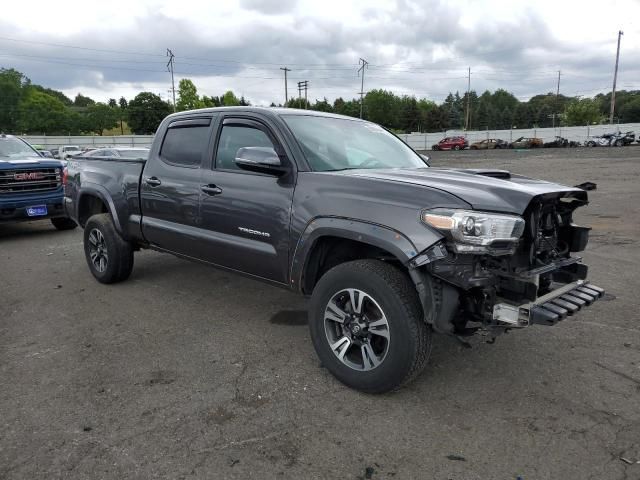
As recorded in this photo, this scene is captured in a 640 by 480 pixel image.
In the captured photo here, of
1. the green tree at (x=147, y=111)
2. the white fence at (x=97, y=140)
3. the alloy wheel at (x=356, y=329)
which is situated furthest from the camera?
the green tree at (x=147, y=111)

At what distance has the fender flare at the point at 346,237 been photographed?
2959mm

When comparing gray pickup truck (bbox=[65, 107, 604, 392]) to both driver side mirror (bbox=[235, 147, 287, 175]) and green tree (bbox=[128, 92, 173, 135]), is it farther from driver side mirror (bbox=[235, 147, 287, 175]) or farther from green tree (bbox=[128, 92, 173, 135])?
green tree (bbox=[128, 92, 173, 135])

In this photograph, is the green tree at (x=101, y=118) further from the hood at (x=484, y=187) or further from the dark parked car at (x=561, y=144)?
the hood at (x=484, y=187)

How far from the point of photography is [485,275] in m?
2.89

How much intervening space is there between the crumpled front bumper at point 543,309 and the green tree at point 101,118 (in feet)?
398

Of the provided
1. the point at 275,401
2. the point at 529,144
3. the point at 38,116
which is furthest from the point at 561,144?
the point at 38,116

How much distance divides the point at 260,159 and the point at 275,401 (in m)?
1.67

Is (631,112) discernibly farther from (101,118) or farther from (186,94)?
(101,118)

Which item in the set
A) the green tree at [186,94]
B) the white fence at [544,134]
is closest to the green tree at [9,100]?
the green tree at [186,94]

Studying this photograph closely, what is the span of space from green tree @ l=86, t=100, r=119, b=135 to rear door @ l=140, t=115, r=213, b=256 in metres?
118

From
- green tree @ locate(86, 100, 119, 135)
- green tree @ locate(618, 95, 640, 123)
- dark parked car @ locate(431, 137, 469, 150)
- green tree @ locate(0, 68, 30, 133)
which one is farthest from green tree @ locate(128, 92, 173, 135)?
green tree @ locate(618, 95, 640, 123)

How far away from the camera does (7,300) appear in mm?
5379

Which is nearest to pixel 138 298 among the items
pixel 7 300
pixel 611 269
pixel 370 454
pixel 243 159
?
pixel 7 300

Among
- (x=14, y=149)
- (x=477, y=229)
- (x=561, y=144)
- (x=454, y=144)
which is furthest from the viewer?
(x=454, y=144)
